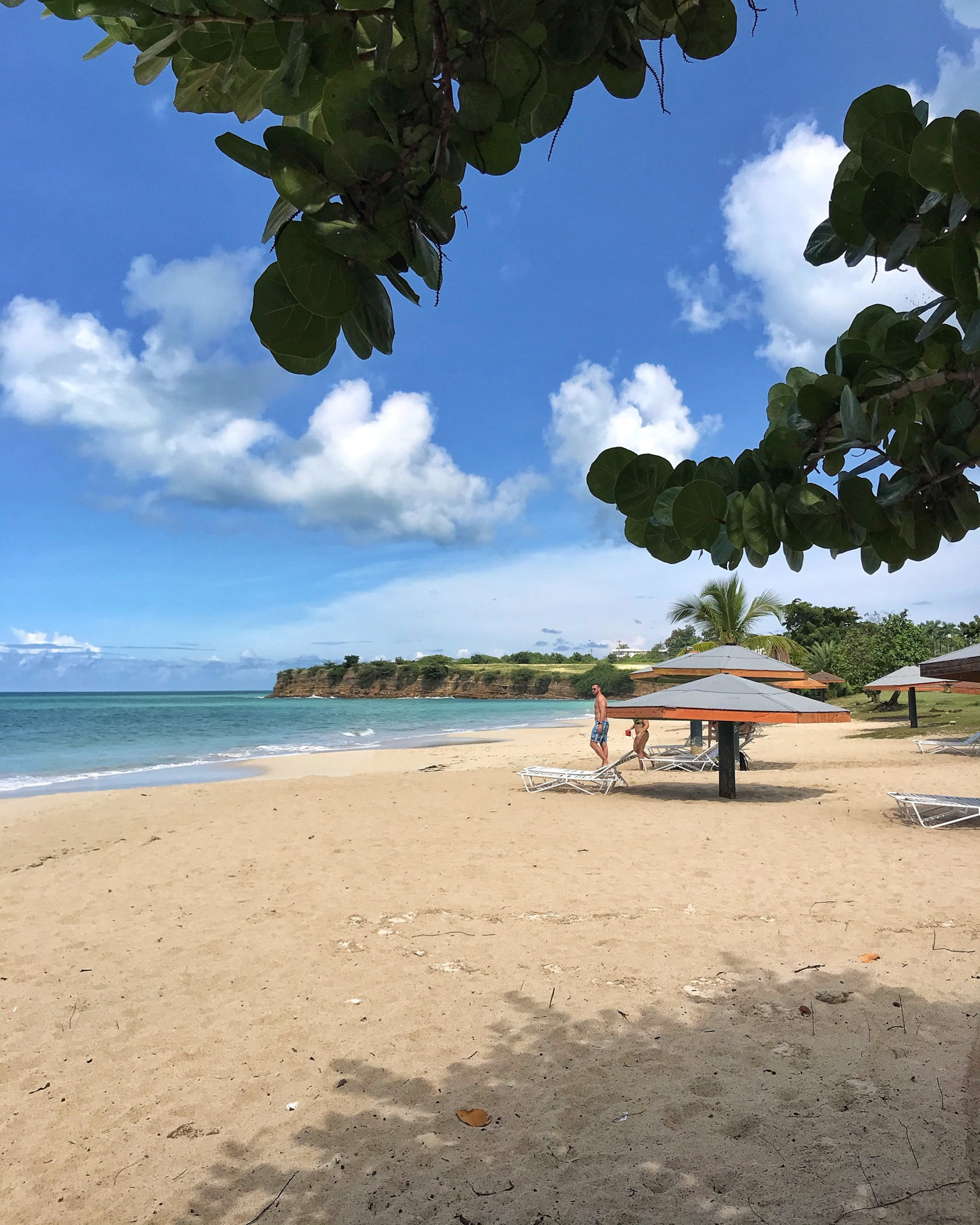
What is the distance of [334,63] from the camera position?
3.10 feet

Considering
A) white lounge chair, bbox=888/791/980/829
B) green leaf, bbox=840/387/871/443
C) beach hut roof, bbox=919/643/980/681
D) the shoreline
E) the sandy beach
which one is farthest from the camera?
the shoreline

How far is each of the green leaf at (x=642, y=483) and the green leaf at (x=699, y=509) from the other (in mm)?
97

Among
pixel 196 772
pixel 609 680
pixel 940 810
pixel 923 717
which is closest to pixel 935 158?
pixel 940 810

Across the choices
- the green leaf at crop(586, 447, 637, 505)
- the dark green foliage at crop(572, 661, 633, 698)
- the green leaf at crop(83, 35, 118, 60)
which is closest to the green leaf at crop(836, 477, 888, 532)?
the green leaf at crop(586, 447, 637, 505)

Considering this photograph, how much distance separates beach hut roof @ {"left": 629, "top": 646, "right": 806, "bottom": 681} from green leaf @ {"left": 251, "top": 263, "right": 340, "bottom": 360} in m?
11.8

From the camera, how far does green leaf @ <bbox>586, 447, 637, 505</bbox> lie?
135 cm

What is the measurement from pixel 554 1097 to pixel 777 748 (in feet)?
57.8

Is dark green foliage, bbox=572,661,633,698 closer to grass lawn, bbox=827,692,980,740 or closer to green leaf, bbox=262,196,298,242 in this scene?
grass lawn, bbox=827,692,980,740

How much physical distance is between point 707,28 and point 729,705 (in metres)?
8.44

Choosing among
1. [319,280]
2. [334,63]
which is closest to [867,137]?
[334,63]

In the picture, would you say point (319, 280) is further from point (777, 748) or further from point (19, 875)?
point (777, 748)

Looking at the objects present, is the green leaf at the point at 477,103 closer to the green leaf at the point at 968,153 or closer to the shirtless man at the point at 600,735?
the green leaf at the point at 968,153

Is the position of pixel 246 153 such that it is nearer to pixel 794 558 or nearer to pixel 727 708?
pixel 794 558

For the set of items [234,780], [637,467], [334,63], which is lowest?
[234,780]
